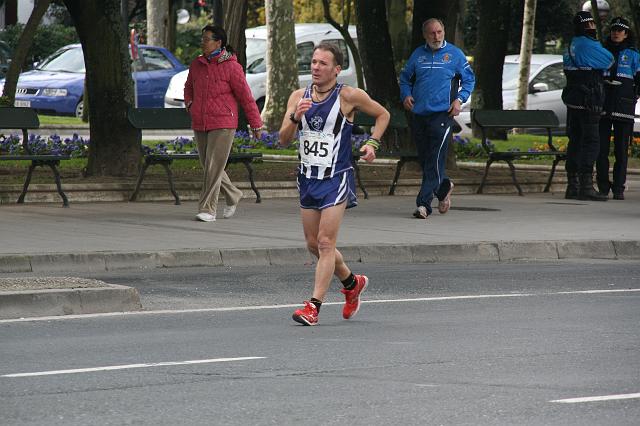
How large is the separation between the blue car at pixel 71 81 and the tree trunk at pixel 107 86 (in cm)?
1599

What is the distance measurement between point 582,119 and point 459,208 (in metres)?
2.11

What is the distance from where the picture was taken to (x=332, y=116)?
998 centimetres

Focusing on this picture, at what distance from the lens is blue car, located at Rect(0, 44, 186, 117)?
3519cm

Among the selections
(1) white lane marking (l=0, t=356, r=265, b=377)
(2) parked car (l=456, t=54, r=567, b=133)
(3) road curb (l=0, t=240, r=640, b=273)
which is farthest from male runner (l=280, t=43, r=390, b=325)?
(2) parked car (l=456, t=54, r=567, b=133)

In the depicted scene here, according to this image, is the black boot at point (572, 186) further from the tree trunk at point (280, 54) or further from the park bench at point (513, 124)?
the tree trunk at point (280, 54)

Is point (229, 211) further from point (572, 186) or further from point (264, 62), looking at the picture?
point (264, 62)

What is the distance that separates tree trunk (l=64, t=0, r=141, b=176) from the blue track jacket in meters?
4.10

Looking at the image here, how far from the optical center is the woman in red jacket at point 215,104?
15805 millimetres

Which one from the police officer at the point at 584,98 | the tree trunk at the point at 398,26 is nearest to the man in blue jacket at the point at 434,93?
the police officer at the point at 584,98

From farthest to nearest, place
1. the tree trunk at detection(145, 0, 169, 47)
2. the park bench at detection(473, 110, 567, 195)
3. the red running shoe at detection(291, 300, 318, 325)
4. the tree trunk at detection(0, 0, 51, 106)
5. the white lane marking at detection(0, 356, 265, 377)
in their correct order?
the tree trunk at detection(145, 0, 169, 47) → the tree trunk at detection(0, 0, 51, 106) → the park bench at detection(473, 110, 567, 195) → the red running shoe at detection(291, 300, 318, 325) → the white lane marking at detection(0, 356, 265, 377)

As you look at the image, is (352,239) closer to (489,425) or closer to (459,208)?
(459,208)

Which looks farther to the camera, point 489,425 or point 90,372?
point 90,372

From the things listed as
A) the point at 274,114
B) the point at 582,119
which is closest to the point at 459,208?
the point at 582,119

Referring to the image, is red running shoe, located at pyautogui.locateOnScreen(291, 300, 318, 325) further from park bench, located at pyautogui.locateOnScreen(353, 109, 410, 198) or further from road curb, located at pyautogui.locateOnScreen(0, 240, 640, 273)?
park bench, located at pyautogui.locateOnScreen(353, 109, 410, 198)
